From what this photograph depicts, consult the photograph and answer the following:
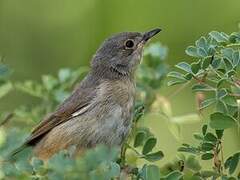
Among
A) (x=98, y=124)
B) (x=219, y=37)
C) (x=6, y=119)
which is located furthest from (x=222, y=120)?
(x=98, y=124)

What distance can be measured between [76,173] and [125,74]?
3.35 metres

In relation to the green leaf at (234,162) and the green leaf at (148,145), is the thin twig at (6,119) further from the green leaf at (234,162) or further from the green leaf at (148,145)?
the green leaf at (234,162)

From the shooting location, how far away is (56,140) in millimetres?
5516

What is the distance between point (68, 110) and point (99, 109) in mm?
329

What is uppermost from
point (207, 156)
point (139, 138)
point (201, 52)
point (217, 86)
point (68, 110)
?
point (68, 110)

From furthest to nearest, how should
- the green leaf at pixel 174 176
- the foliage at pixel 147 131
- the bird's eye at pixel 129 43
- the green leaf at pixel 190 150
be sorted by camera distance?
the bird's eye at pixel 129 43 → the green leaf at pixel 190 150 → the green leaf at pixel 174 176 → the foliage at pixel 147 131

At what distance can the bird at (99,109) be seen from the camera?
17.3 feet

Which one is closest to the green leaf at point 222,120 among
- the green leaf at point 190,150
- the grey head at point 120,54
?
the green leaf at point 190,150

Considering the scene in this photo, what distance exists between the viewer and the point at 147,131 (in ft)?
15.1

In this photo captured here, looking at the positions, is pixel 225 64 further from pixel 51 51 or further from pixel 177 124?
pixel 51 51

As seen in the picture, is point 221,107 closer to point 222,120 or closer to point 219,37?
point 222,120

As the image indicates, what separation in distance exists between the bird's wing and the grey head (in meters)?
0.39

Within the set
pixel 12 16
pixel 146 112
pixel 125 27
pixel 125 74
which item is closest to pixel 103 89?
pixel 125 74

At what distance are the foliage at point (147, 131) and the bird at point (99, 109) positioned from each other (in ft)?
0.58
